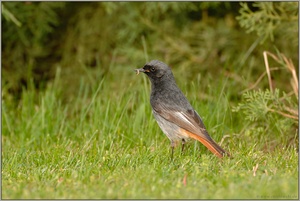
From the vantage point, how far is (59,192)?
20.1ft

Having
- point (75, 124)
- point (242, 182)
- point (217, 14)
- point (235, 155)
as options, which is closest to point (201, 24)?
point (217, 14)

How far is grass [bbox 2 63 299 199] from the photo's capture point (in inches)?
238

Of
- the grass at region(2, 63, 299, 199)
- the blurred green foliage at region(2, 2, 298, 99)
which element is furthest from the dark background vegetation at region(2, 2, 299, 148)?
the grass at region(2, 63, 299, 199)

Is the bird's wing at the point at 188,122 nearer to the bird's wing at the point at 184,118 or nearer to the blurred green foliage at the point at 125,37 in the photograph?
the bird's wing at the point at 184,118

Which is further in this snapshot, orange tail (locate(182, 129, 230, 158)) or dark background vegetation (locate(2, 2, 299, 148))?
dark background vegetation (locate(2, 2, 299, 148))

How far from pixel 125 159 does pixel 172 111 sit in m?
1.19

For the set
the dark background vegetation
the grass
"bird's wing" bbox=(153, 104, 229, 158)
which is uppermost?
the dark background vegetation

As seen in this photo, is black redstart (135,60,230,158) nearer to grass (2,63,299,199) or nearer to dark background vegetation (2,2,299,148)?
grass (2,63,299,199)

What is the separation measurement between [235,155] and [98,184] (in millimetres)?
2023

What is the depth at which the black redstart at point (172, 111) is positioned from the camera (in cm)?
800

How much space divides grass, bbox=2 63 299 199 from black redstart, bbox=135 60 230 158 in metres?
0.23

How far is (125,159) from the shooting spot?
7.41 meters

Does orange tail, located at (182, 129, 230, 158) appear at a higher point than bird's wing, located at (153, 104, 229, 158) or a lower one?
lower

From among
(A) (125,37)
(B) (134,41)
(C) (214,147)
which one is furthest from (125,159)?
(B) (134,41)
